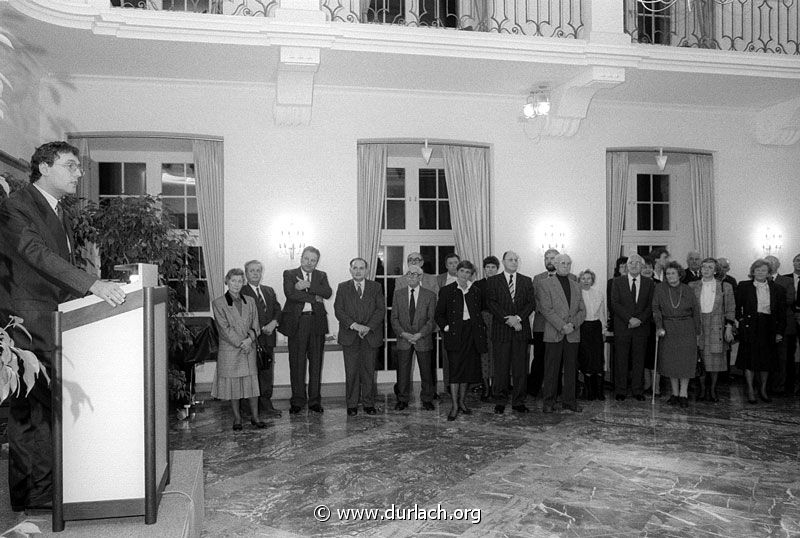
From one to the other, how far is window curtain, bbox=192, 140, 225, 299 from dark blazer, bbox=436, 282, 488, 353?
2818mm

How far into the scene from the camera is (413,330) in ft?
23.9

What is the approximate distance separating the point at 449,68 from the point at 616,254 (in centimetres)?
357

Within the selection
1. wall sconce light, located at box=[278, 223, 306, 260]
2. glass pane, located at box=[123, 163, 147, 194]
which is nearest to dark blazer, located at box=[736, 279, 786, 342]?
wall sconce light, located at box=[278, 223, 306, 260]

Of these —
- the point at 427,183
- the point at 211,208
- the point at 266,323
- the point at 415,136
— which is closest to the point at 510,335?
the point at 266,323

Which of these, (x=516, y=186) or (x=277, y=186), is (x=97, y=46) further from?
(x=516, y=186)

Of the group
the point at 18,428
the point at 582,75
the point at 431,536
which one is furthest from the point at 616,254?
the point at 18,428

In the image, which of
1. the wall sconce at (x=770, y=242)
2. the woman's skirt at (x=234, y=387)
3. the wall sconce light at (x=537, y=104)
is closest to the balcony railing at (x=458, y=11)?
the wall sconce light at (x=537, y=104)

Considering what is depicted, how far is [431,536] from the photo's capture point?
3854 millimetres

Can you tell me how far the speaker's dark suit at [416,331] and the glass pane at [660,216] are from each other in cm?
515

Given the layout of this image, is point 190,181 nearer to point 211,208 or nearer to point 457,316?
point 211,208

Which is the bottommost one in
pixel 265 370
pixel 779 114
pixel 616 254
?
pixel 265 370

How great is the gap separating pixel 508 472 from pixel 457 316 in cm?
215

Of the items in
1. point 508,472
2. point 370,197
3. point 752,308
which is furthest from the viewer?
point 370,197

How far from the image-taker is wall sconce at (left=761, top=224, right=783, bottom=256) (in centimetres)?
962
